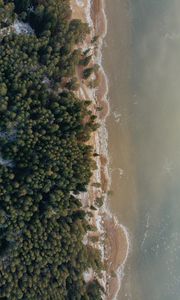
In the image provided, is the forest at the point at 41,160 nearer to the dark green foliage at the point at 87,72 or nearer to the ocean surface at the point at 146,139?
the dark green foliage at the point at 87,72

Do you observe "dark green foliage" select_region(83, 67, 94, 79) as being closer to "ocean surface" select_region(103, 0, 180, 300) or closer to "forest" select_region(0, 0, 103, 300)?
"forest" select_region(0, 0, 103, 300)

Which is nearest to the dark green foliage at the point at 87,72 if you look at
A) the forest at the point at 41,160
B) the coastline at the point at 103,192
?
the coastline at the point at 103,192

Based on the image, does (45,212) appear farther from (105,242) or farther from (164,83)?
(164,83)

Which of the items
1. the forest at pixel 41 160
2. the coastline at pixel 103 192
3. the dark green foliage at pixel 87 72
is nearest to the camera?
the forest at pixel 41 160

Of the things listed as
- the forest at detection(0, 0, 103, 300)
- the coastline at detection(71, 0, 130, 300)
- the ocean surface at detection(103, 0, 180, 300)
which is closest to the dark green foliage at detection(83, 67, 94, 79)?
the coastline at detection(71, 0, 130, 300)

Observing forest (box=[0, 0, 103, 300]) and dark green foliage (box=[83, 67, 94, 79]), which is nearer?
forest (box=[0, 0, 103, 300])

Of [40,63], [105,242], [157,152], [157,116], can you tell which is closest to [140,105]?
[157,116]
